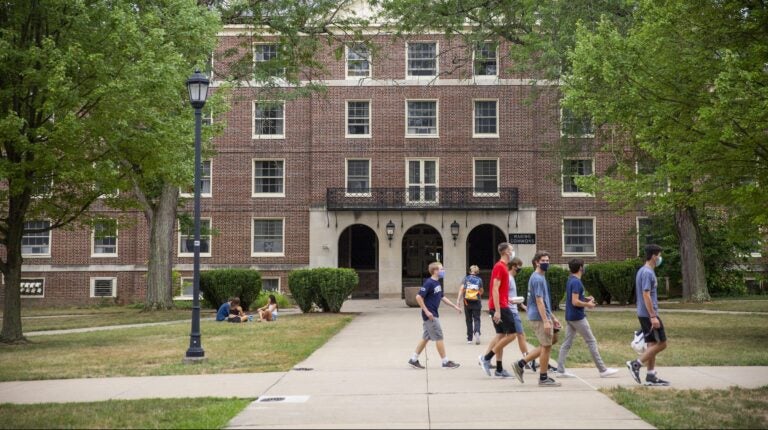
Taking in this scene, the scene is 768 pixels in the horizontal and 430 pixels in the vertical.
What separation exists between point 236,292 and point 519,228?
15250 mm

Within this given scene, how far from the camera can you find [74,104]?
1691cm

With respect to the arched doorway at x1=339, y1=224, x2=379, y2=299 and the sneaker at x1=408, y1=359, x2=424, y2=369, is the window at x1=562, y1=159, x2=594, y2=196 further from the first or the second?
the sneaker at x1=408, y1=359, x2=424, y2=369

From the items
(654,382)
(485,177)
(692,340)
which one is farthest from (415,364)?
(485,177)

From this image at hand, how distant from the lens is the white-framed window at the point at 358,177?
39.7 metres

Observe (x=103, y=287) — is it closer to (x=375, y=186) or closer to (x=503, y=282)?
(x=375, y=186)

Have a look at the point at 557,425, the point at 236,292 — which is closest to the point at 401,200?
the point at 236,292

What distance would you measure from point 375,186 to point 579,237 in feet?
32.5

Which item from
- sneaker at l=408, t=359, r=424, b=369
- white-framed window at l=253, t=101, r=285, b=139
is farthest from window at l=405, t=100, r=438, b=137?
sneaker at l=408, t=359, r=424, b=369

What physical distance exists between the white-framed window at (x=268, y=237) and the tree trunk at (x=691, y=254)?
59.8ft

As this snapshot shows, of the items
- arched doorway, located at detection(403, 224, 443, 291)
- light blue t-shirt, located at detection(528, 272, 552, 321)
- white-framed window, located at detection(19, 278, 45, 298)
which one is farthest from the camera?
arched doorway, located at detection(403, 224, 443, 291)

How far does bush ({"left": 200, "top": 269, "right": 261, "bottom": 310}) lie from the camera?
29.4 metres

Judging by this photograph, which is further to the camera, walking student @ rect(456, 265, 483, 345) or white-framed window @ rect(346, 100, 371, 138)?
white-framed window @ rect(346, 100, 371, 138)

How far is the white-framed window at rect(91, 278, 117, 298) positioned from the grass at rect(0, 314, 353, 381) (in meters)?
18.4

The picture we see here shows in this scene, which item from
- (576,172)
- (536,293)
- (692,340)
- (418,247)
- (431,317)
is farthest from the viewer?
(418,247)
